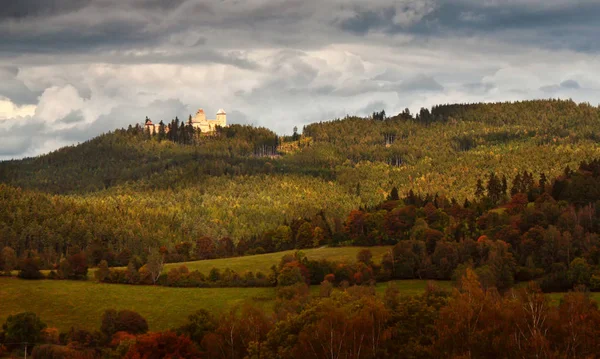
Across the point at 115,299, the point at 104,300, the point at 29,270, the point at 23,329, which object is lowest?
the point at 104,300

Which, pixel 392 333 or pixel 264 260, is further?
pixel 264 260

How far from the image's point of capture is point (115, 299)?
138 meters

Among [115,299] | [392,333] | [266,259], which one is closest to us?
[392,333]


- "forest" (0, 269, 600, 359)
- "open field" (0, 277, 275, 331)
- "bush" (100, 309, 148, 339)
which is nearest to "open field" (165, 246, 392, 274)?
"open field" (0, 277, 275, 331)

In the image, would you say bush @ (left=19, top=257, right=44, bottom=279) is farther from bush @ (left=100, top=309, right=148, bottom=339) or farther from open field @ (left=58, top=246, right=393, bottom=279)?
bush @ (left=100, top=309, right=148, bottom=339)

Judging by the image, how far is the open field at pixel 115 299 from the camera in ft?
416

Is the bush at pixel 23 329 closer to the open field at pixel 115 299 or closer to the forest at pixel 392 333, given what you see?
the forest at pixel 392 333

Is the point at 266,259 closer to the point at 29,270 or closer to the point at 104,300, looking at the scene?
the point at 104,300

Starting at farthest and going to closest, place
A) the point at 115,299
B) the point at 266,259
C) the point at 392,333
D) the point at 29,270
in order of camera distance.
Result: the point at 266,259 < the point at 29,270 < the point at 115,299 < the point at 392,333

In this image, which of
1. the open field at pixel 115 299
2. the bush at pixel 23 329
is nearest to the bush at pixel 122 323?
the open field at pixel 115 299

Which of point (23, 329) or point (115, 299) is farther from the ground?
point (23, 329)

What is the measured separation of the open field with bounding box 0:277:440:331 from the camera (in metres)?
127

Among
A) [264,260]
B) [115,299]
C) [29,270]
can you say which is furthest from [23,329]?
[264,260]

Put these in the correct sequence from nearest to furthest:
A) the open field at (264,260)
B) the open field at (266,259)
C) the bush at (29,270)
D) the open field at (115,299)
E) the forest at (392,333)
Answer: the forest at (392,333), the open field at (115,299), the bush at (29,270), the open field at (264,260), the open field at (266,259)
